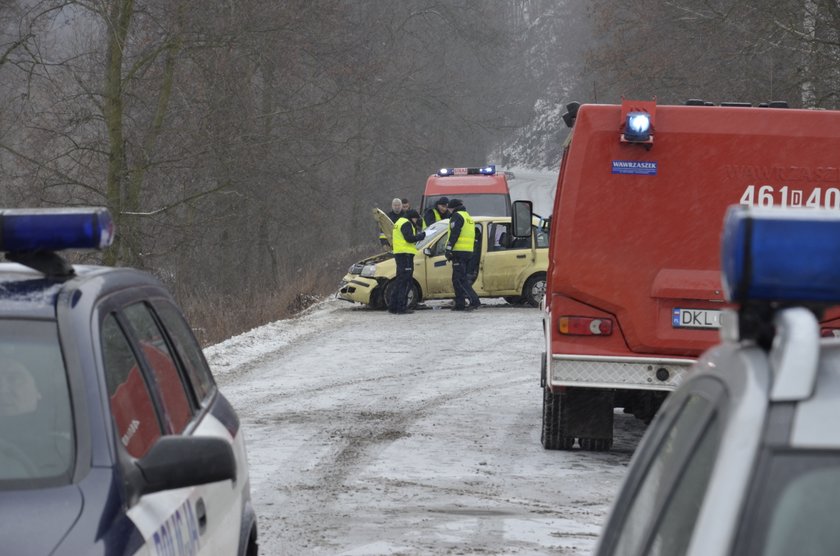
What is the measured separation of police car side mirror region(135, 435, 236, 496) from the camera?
3.39m

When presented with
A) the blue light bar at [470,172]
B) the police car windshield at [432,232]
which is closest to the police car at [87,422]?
the police car windshield at [432,232]

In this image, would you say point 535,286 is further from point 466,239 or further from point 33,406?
point 33,406

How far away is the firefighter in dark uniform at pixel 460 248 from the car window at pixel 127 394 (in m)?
18.3

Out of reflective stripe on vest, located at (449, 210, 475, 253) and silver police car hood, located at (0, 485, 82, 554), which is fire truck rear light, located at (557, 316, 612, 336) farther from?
reflective stripe on vest, located at (449, 210, 475, 253)

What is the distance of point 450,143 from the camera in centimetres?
5741

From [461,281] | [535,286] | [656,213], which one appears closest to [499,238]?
[535,286]

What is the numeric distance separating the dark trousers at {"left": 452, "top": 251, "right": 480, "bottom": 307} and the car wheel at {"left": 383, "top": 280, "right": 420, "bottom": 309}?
73 cm

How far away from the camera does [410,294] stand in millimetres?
23391

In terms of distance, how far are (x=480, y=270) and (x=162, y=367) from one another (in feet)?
64.0

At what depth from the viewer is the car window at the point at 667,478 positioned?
2234 mm

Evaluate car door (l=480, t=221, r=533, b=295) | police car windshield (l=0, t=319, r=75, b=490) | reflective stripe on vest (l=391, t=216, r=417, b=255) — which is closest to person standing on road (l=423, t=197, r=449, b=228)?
car door (l=480, t=221, r=533, b=295)

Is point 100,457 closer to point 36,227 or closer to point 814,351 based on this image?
point 36,227

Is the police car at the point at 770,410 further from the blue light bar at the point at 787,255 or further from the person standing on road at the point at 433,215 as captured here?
the person standing on road at the point at 433,215

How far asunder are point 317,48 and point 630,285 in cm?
2139
